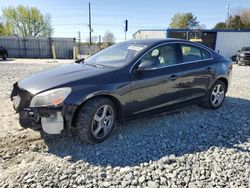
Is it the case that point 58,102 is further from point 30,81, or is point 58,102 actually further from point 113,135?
point 113,135

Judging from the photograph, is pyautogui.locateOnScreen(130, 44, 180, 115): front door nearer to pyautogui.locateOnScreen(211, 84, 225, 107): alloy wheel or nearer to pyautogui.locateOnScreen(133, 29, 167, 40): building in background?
pyautogui.locateOnScreen(211, 84, 225, 107): alloy wheel

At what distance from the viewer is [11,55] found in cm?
2661

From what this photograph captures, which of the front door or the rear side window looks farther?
the rear side window

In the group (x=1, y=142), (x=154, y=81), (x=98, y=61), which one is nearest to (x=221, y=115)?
(x=154, y=81)

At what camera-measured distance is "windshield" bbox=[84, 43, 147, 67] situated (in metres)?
3.94

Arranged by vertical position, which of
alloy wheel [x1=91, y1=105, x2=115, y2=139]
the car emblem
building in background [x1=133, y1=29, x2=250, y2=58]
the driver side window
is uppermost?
building in background [x1=133, y1=29, x2=250, y2=58]

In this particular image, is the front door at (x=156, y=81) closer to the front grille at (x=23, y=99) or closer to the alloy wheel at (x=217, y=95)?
the alloy wheel at (x=217, y=95)

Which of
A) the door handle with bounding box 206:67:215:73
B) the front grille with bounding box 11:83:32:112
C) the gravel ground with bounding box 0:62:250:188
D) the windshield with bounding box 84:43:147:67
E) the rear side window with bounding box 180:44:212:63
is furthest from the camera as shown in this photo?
the door handle with bounding box 206:67:215:73

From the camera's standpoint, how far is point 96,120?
11.3 feet

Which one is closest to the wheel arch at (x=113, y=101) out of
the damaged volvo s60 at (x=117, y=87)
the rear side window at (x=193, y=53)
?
the damaged volvo s60 at (x=117, y=87)

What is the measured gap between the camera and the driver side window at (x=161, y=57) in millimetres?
3968

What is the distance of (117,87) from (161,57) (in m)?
1.19

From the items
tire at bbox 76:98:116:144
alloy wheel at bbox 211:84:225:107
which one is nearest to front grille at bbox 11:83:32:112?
tire at bbox 76:98:116:144

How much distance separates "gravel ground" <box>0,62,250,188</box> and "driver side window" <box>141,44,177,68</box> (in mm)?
1126
